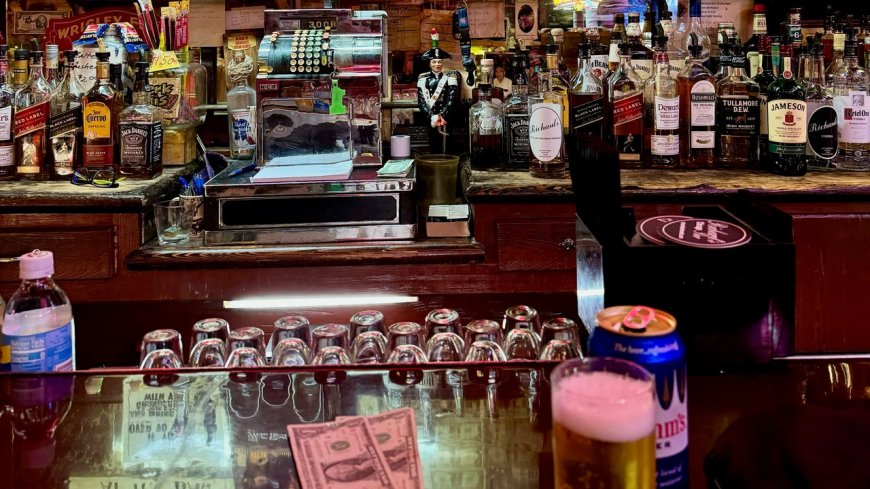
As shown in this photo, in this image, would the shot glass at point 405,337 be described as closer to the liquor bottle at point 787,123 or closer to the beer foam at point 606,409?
the beer foam at point 606,409

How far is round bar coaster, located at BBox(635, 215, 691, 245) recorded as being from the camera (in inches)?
41.8

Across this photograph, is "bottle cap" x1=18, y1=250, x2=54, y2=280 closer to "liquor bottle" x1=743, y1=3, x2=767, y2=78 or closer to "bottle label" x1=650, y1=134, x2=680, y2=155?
"bottle label" x1=650, y1=134, x2=680, y2=155

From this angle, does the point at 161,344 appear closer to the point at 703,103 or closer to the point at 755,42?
the point at 703,103

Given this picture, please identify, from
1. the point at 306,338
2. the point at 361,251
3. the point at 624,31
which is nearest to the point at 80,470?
the point at 306,338

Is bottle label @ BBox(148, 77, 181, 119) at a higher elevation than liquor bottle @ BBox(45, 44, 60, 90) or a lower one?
lower

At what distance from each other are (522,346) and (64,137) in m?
1.97

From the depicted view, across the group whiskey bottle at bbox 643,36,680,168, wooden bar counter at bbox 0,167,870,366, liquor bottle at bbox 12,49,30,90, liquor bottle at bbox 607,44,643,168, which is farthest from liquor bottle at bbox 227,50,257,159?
whiskey bottle at bbox 643,36,680,168

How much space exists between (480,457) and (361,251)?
141 centimetres

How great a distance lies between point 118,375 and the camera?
109cm

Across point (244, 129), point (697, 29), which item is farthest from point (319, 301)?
point (697, 29)

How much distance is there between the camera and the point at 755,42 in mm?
2840

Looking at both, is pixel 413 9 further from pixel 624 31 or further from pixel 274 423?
pixel 274 423

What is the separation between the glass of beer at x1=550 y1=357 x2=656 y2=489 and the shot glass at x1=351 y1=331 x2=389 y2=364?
0.52 meters

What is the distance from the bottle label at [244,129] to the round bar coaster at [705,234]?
198cm
